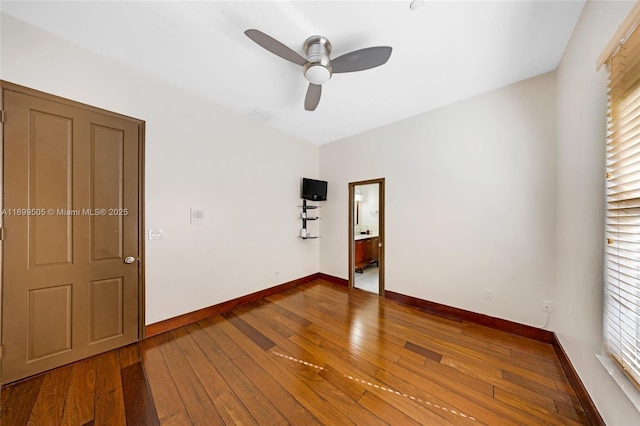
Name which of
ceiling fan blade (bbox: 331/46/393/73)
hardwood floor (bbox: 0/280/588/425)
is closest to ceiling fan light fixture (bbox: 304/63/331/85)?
ceiling fan blade (bbox: 331/46/393/73)

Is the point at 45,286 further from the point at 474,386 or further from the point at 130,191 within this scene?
the point at 474,386

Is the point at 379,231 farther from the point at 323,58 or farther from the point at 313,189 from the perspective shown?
the point at 323,58

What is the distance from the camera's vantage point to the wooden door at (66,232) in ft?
5.53

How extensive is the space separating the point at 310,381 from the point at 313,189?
302 cm

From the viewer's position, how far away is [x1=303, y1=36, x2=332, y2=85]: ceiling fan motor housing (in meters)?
1.78

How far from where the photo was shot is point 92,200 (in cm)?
202

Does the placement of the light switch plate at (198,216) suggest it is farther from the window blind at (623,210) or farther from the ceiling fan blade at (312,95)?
the window blind at (623,210)

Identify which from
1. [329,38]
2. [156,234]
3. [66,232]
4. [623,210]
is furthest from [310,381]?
[329,38]

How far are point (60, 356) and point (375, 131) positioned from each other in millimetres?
4653

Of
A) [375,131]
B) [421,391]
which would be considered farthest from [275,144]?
[421,391]

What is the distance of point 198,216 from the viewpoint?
8.96ft

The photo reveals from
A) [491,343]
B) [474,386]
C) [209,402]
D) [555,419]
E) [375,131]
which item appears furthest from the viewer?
[375,131]

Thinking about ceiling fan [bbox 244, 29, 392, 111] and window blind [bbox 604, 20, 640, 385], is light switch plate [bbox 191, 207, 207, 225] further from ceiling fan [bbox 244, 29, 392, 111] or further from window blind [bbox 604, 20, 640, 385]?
window blind [bbox 604, 20, 640, 385]

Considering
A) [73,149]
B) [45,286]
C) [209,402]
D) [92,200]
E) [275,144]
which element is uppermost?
[275,144]
